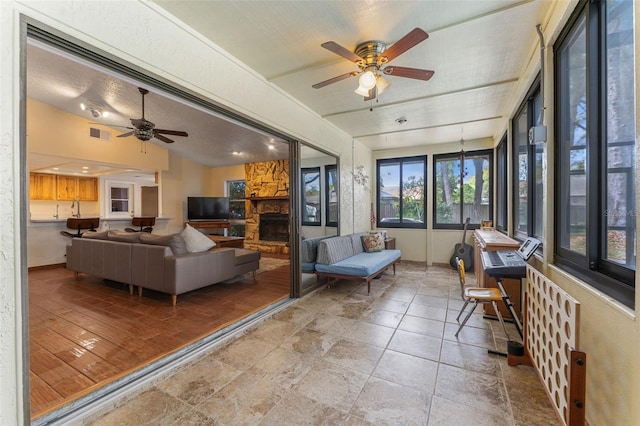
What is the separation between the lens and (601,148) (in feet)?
4.66

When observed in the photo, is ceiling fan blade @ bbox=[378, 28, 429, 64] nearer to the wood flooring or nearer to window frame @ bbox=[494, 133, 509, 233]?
the wood flooring

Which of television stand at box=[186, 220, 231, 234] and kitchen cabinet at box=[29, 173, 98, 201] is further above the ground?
kitchen cabinet at box=[29, 173, 98, 201]

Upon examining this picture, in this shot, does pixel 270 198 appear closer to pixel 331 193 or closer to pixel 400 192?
pixel 331 193

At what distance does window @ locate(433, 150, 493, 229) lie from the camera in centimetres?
542

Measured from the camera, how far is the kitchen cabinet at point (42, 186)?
677 centimetres

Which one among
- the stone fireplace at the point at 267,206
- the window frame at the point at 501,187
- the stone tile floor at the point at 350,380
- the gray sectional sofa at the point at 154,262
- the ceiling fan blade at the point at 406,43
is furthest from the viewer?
the stone fireplace at the point at 267,206

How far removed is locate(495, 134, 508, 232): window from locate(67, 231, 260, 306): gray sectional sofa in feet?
14.4

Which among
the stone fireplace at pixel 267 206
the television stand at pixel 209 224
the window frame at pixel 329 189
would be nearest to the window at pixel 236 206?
the television stand at pixel 209 224

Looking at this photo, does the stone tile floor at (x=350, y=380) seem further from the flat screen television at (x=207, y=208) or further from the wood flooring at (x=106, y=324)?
the flat screen television at (x=207, y=208)

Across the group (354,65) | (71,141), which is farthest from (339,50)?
(71,141)

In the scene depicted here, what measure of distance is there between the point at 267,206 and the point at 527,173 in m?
6.39

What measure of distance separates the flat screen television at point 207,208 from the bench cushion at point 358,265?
5.33 metres

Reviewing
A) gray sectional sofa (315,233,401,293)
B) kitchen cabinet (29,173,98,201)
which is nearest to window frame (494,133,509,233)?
gray sectional sofa (315,233,401,293)

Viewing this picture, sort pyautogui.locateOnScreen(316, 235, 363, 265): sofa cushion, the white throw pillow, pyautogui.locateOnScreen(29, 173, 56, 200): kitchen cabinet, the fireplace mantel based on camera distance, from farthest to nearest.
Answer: the fireplace mantel
pyautogui.locateOnScreen(29, 173, 56, 200): kitchen cabinet
pyautogui.locateOnScreen(316, 235, 363, 265): sofa cushion
the white throw pillow
